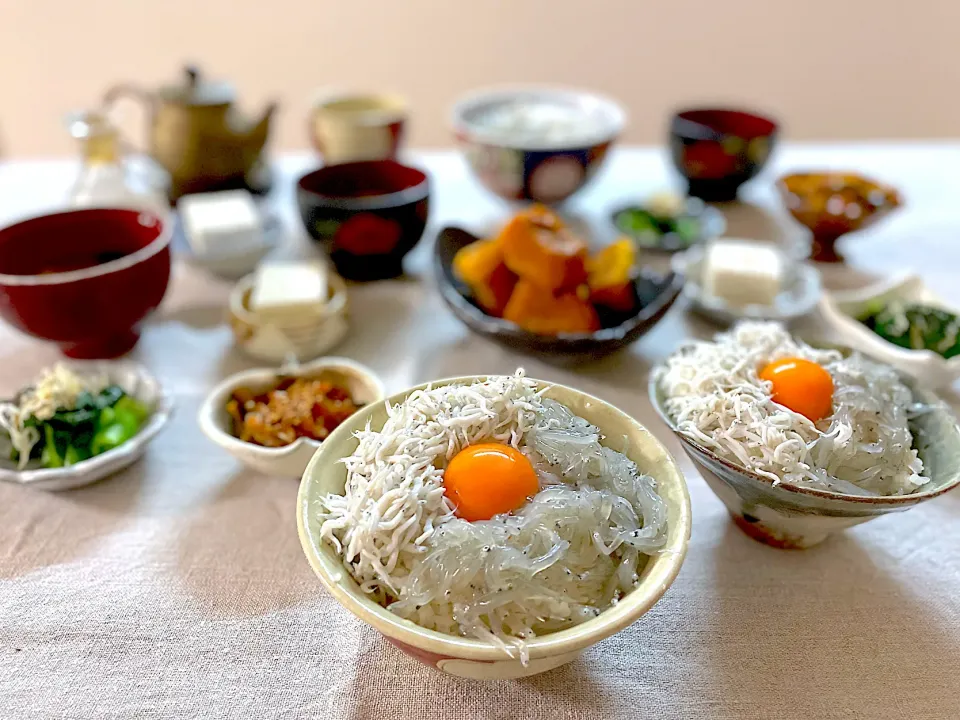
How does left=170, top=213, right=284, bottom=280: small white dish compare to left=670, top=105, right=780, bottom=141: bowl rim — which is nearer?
left=170, top=213, right=284, bottom=280: small white dish

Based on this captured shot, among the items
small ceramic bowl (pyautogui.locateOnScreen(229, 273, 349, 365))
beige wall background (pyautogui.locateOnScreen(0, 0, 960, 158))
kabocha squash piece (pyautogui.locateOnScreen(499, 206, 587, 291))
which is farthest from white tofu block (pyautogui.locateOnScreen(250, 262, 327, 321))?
beige wall background (pyautogui.locateOnScreen(0, 0, 960, 158))

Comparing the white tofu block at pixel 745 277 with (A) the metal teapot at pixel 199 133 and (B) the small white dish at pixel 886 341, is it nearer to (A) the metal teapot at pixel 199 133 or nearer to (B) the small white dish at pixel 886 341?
(B) the small white dish at pixel 886 341

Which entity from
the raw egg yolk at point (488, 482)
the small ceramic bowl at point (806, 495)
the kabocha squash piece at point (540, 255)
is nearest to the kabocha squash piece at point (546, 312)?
the kabocha squash piece at point (540, 255)

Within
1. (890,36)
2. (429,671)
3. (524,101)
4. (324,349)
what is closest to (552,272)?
(324,349)

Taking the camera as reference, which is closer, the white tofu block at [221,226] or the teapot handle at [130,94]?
the white tofu block at [221,226]

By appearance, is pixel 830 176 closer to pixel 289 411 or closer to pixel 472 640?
pixel 289 411

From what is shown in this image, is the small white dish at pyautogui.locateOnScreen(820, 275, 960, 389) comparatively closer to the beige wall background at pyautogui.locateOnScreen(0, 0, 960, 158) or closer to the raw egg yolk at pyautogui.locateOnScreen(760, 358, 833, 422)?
the raw egg yolk at pyautogui.locateOnScreen(760, 358, 833, 422)

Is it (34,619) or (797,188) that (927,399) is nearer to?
(797,188)
